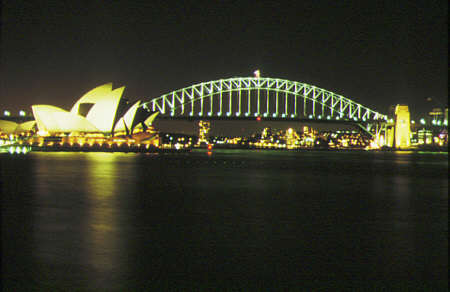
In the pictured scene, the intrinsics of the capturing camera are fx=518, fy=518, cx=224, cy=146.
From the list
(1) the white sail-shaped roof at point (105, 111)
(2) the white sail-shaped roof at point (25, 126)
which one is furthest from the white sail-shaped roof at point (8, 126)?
(1) the white sail-shaped roof at point (105, 111)

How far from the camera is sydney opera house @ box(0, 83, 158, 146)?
194ft

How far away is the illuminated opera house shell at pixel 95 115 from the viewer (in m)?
58.8

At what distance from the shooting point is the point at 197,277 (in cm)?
552

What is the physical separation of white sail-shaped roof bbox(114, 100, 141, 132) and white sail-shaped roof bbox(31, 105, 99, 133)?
3.27 metres

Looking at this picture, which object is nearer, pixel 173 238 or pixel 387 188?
pixel 173 238

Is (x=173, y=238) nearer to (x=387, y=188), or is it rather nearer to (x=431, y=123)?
(x=387, y=188)

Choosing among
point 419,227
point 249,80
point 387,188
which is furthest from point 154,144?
point 419,227

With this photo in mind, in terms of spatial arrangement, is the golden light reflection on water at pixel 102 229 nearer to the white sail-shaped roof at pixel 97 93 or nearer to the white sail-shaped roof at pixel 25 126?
the white sail-shaped roof at pixel 97 93

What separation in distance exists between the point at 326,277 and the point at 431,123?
3601 inches

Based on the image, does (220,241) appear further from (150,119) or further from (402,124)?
(402,124)

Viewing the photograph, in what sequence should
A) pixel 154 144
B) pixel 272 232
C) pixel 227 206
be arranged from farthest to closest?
pixel 154 144 → pixel 227 206 → pixel 272 232

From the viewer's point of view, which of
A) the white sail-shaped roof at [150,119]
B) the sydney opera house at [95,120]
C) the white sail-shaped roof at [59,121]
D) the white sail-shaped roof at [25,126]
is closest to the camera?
the sydney opera house at [95,120]

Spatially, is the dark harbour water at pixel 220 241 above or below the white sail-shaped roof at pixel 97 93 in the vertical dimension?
below

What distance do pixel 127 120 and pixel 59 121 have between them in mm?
8193
